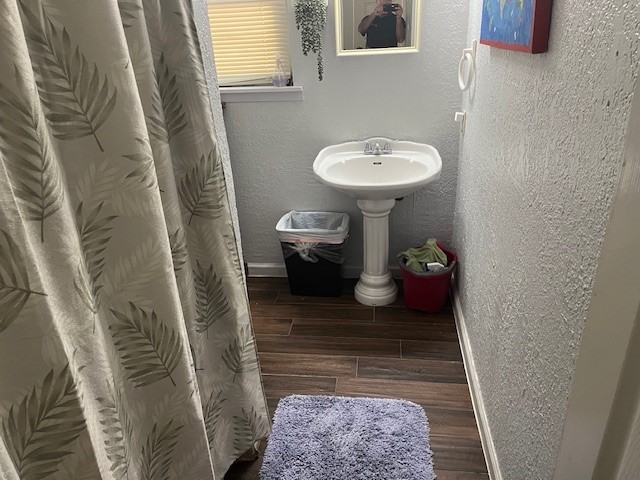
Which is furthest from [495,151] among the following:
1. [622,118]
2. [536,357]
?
[622,118]

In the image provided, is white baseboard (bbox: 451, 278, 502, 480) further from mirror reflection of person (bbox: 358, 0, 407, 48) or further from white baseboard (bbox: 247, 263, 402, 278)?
mirror reflection of person (bbox: 358, 0, 407, 48)

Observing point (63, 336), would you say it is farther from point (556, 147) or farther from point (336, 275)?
point (336, 275)

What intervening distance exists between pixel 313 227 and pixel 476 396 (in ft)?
3.96

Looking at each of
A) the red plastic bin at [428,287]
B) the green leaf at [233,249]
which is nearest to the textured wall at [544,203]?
the red plastic bin at [428,287]

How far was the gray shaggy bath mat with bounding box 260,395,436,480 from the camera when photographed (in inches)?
61.5

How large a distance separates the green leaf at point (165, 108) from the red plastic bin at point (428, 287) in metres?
1.44

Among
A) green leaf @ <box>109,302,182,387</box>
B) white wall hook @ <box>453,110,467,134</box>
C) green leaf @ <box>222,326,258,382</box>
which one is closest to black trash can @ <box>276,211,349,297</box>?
white wall hook @ <box>453,110,467,134</box>

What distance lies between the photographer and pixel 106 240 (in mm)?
946

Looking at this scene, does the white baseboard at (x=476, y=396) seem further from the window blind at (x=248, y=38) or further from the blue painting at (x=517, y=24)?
the window blind at (x=248, y=38)

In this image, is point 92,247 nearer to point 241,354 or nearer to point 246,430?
point 241,354

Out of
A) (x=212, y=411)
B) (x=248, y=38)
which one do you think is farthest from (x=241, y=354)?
(x=248, y=38)

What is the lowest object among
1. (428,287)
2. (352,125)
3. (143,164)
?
(428,287)

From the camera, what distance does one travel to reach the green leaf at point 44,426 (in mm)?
773

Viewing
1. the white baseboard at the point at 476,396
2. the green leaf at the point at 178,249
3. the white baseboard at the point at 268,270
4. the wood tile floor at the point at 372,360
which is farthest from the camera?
the white baseboard at the point at 268,270
